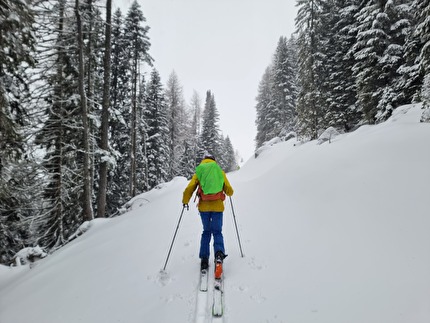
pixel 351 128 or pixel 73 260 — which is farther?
pixel 351 128

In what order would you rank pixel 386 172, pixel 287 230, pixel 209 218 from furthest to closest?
pixel 386 172
pixel 287 230
pixel 209 218

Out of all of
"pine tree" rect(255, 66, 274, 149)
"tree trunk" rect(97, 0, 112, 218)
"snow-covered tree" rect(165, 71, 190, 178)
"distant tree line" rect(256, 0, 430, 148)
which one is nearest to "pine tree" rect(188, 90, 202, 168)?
"snow-covered tree" rect(165, 71, 190, 178)

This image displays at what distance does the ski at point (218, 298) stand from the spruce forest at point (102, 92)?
7760 mm

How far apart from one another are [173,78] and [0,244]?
32887 mm

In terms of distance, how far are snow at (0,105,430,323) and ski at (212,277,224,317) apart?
4.0 inches

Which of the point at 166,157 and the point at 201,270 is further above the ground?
the point at 166,157

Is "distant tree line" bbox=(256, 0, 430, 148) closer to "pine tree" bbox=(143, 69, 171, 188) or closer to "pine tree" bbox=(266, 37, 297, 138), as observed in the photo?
"pine tree" bbox=(266, 37, 297, 138)

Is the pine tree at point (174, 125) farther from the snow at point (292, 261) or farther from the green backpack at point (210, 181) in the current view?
the green backpack at point (210, 181)

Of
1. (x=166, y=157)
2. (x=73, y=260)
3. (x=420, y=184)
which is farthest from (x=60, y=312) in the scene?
(x=166, y=157)

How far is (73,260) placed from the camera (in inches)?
273

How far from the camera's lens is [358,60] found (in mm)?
17641

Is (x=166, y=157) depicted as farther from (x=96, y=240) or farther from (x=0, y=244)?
(x=96, y=240)

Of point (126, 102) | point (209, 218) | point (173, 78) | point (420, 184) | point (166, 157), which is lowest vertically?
point (209, 218)

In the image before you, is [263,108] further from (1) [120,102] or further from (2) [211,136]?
(1) [120,102]
